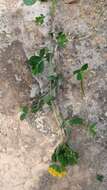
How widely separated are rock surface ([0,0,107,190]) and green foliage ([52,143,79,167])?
58 mm

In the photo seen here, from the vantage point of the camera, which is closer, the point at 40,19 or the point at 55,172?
the point at 55,172

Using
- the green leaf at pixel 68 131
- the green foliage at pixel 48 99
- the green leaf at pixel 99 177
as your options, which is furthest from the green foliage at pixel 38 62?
the green leaf at pixel 99 177

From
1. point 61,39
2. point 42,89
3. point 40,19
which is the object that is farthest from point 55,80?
point 40,19

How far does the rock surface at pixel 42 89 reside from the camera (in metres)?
3.16

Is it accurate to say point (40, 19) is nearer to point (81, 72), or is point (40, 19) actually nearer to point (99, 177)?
point (81, 72)

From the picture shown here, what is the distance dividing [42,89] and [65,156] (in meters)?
0.34

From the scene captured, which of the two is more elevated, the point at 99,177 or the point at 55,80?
the point at 55,80

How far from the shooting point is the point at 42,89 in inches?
125

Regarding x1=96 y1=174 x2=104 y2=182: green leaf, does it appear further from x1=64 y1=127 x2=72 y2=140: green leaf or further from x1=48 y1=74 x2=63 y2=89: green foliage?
x1=48 y1=74 x2=63 y2=89: green foliage

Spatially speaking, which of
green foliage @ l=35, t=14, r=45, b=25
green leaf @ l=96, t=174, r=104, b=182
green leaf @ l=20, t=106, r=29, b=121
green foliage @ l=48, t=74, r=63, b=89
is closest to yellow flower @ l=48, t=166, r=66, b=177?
green leaf @ l=96, t=174, r=104, b=182

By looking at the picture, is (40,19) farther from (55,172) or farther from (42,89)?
(55,172)

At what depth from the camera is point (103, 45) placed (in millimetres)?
3209

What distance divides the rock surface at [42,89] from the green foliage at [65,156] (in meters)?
0.06

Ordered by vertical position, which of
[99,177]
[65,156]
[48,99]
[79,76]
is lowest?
[99,177]
